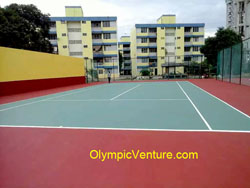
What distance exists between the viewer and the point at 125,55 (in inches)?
2473

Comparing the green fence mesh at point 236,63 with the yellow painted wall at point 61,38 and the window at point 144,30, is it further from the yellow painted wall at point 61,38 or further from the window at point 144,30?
the yellow painted wall at point 61,38

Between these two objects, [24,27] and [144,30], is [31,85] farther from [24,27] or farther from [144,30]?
[144,30]

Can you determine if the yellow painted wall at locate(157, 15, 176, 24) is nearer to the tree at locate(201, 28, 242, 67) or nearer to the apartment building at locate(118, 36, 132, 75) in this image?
the apartment building at locate(118, 36, 132, 75)

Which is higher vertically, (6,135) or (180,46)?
(180,46)

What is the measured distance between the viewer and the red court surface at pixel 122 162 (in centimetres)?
243

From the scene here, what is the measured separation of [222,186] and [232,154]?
0.95 m

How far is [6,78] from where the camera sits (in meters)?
12.1

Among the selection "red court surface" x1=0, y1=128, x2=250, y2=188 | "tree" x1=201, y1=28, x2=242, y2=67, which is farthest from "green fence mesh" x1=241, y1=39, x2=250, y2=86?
"red court surface" x1=0, y1=128, x2=250, y2=188

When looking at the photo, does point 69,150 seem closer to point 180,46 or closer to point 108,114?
point 108,114

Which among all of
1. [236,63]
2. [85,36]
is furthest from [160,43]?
[236,63]

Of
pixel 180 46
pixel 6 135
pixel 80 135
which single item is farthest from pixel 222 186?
pixel 180 46

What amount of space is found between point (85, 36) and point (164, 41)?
780 inches

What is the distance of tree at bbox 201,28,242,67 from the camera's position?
26219 millimetres

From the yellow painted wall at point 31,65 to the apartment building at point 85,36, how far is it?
68.0 feet
